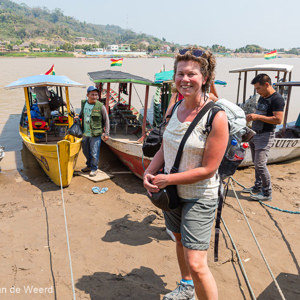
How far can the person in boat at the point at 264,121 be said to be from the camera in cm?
483

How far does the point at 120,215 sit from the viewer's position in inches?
203

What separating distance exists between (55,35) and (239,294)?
8763 inches

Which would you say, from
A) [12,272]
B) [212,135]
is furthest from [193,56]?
[12,272]

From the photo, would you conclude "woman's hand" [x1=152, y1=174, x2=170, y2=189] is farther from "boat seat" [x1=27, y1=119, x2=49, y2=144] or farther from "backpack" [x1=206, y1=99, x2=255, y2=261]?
"boat seat" [x1=27, y1=119, x2=49, y2=144]

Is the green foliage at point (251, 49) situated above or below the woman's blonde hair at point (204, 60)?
above

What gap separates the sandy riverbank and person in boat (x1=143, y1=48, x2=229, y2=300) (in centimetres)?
138

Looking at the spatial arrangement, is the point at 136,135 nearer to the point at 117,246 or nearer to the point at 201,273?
the point at 117,246

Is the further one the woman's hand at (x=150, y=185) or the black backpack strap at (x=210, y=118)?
the woman's hand at (x=150, y=185)

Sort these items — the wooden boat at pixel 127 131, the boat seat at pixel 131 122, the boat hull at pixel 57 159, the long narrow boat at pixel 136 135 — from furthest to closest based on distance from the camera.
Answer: the boat seat at pixel 131 122 < the long narrow boat at pixel 136 135 < the wooden boat at pixel 127 131 < the boat hull at pixel 57 159

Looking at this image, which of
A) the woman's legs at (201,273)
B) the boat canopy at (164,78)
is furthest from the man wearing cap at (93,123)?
the woman's legs at (201,273)

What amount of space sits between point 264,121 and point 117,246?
10.4 ft

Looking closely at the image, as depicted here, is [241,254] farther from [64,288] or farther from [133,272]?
[64,288]

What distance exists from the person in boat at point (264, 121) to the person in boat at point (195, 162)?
10.0 ft

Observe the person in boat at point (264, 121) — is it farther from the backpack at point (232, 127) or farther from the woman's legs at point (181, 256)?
the woman's legs at point (181, 256)
